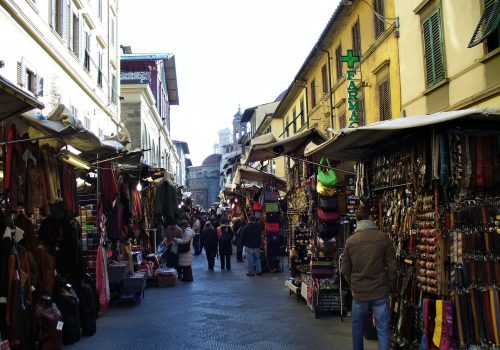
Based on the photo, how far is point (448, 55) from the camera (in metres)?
10.8

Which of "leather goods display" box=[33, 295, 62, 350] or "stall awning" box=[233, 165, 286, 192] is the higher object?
"stall awning" box=[233, 165, 286, 192]

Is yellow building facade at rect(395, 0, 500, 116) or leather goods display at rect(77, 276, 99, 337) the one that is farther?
yellow building facade at rect(395, 0, 500, 116)

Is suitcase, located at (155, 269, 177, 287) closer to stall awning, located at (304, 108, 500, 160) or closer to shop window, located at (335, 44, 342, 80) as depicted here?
stall awning, located at (304, 108, 500, 160)

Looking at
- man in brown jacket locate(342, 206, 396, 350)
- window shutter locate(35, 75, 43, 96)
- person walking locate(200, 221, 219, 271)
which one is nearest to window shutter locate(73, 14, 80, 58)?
window shutter locate(35, 75, 43, 96)

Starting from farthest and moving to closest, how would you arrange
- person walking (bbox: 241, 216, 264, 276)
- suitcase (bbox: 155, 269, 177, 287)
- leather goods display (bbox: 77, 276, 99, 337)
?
1. person walking (bbox: 241, 216, 264, 276)
2. suitcase (bbox: 155, 269, 177, 287)
3. leather goods display (bbox: 77, 276, 99, 337)

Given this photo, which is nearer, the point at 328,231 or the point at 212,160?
the point at 328,231

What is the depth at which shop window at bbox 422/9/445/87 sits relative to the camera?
36.4 ft

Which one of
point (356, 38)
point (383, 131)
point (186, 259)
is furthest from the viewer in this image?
point (356, 38)

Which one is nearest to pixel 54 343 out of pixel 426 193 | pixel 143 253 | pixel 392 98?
pixel 426 193

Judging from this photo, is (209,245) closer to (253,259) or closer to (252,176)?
(253,259)

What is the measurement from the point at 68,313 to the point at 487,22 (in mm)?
8259

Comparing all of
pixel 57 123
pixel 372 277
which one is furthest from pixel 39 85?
pixel 372 277

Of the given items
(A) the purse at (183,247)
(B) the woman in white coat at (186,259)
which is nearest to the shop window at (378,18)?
(B) the woman in white coat at (186,259)

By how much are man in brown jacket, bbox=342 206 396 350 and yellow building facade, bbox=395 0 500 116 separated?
484 cm
